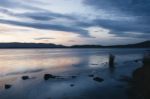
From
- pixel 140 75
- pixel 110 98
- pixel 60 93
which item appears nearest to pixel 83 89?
pixel 60 93

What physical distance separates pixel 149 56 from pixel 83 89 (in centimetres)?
2314

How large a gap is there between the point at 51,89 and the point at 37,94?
3.16 m

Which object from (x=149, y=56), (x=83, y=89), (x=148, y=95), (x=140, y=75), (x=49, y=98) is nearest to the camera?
(x=148, y=95)

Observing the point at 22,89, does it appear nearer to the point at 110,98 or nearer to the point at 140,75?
the point at 110,98

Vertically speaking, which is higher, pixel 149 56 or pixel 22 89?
pixel 149 56

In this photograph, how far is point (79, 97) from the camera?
24.6 m

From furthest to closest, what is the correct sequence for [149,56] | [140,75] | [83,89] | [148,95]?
[149,56] < [140,75] < [83,89] < [148,95]

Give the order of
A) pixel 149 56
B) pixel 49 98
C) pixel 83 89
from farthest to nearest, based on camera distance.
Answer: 1. pixel 149 56
2. pixel 83 89
3. pixel 49 98

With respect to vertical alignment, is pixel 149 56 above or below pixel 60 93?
above

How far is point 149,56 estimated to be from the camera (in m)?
46.9

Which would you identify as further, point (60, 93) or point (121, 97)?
point (60, 93)

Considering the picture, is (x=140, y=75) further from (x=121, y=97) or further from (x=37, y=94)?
(x=37, y=94)

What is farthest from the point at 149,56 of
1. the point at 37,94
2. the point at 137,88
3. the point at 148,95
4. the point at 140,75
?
the point at 37,94

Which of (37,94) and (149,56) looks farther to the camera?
(149,56)
